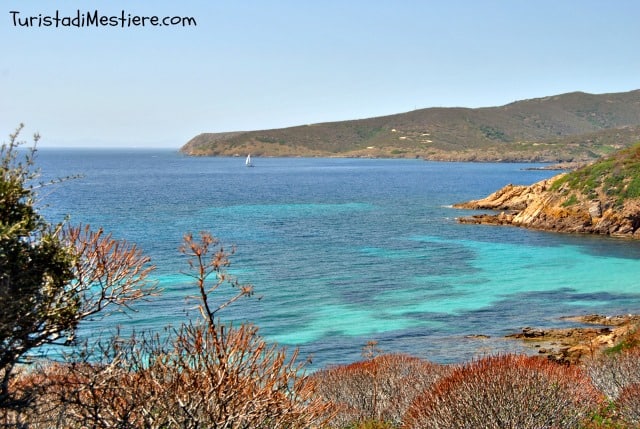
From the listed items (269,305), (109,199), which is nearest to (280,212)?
(109,199)

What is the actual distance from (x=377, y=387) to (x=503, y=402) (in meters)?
6.98

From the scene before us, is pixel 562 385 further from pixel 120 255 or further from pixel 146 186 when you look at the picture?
pixel 146 186

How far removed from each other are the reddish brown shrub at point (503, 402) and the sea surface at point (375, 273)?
223 inches

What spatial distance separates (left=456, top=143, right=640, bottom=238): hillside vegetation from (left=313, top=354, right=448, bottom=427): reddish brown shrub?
158 feet

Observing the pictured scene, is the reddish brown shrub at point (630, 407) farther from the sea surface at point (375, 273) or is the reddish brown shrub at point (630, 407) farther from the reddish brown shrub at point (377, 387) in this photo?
the sea surface at point (375, 273)

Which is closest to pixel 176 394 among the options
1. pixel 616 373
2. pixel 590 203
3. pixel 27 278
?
pixel 27 278

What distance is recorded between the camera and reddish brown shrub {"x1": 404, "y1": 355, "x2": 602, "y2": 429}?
514 inches

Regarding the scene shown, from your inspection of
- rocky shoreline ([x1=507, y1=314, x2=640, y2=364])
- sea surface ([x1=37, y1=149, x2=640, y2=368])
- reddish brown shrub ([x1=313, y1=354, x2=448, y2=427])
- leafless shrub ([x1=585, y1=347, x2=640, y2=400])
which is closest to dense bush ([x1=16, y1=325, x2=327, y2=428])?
sea surface ([x1=37, y1=149, x2=640, y2=368])

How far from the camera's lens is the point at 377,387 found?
64.9 ft

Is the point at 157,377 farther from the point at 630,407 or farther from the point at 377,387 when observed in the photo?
the point at 630,407

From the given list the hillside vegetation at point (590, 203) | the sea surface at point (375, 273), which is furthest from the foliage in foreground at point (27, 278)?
the hillside vegetation at point (590, 203)

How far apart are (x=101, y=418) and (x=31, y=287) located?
230 cm

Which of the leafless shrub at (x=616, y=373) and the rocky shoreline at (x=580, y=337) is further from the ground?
the leafless shrub at (x=616, y=373)

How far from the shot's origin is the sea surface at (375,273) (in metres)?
32.1
